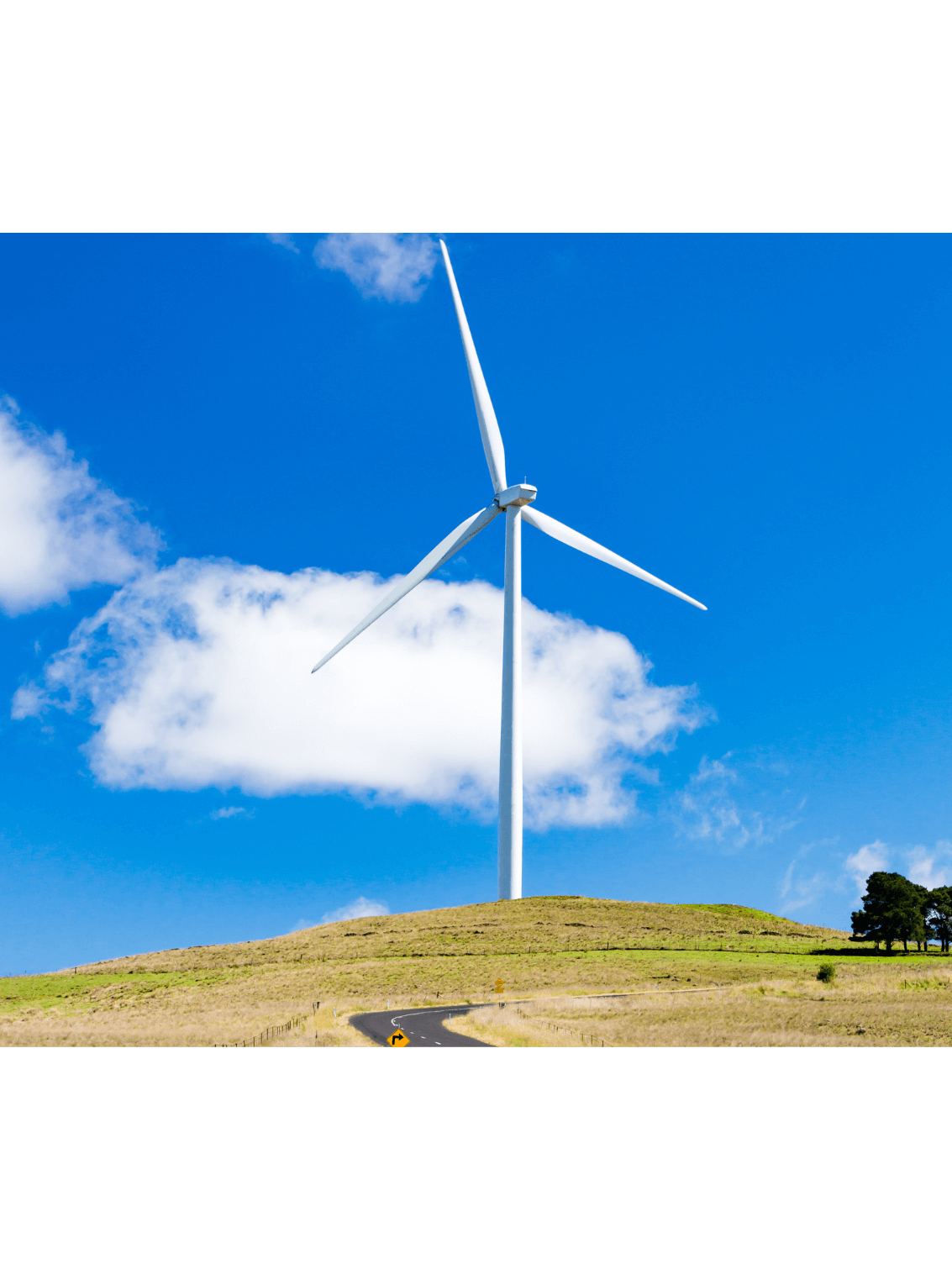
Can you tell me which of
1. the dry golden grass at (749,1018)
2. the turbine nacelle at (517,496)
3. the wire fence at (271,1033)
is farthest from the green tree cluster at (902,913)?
the wire fence at (271,1033)

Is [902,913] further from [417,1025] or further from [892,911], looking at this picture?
[417,1025]

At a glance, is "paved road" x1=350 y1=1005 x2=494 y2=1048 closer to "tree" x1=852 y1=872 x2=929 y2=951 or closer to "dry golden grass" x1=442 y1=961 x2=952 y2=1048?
"dry golden grass" x1=442 y1=961 x2=952 y2=1048

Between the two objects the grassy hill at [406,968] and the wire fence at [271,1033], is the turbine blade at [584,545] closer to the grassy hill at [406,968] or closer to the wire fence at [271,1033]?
the grassy hill at [406,968]

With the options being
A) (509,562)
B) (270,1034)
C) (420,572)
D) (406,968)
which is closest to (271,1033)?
(270,1034)

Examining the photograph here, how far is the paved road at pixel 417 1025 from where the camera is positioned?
26653 mm

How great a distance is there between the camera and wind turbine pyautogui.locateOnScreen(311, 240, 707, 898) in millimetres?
63312

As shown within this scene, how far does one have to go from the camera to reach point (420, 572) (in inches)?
2432

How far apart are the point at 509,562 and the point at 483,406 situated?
11.3 m

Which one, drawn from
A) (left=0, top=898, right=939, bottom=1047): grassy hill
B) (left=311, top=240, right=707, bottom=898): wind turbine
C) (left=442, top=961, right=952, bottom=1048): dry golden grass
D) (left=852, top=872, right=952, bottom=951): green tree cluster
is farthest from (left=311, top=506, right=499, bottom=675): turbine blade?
(left=852, top=872, right=952, bottom=951): green tree cluster
